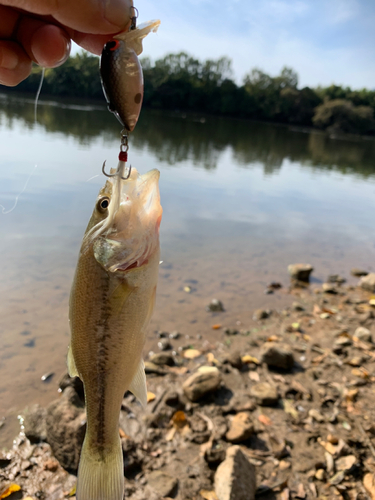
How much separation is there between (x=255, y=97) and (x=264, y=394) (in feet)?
313

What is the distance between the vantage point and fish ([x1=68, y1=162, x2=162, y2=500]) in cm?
195

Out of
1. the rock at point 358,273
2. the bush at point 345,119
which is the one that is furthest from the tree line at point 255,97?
the rock at point 358,273

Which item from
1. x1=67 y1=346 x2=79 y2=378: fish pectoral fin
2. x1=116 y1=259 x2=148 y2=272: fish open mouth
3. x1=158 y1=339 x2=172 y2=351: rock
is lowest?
x1=158 y1=339 x2=172 y2=351: rock

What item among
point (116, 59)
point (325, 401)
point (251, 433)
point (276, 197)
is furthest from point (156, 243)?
point (276, 197)

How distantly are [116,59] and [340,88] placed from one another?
113 metres

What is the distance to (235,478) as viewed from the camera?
348 cm

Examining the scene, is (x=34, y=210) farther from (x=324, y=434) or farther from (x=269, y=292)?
(x=324, y=434)

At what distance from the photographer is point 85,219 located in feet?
36.8

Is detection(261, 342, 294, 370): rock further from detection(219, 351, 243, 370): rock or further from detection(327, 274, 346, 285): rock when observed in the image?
detection(327, 274, 346, 285): rock

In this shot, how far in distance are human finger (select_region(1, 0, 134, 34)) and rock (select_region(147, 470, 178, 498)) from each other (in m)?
3.90

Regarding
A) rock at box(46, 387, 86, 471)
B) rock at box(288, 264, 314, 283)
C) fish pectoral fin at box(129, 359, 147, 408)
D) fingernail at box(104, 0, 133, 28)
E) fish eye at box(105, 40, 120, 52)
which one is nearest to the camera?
fish eye at box(105, 40, 120, 52)

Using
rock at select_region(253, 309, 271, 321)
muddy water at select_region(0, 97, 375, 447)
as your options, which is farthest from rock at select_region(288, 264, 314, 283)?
rock at select_region(253, 309, 271, 321)

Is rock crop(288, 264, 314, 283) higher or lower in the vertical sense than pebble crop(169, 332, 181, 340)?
higher

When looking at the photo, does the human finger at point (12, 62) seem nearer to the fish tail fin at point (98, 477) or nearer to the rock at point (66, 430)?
the fish tail fin at point (98, 477)
